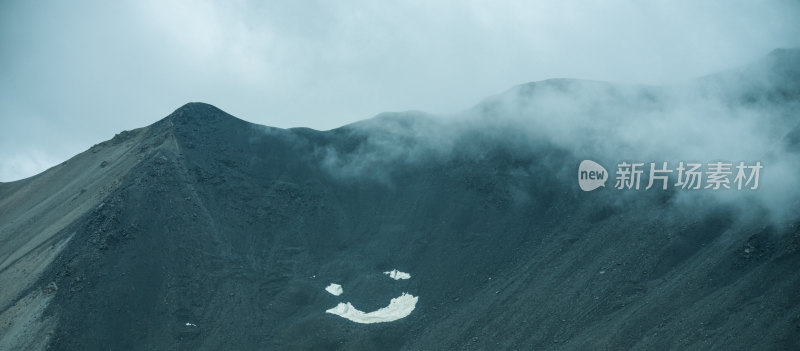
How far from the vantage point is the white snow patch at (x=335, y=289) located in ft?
222

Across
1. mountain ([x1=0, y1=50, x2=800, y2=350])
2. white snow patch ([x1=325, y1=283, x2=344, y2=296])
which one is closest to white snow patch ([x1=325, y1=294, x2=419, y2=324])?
mountain ([x1=0, y1=50, x2=800, y2=350])

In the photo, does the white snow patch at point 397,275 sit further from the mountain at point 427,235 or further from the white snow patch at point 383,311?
Answer: the white snow patch at point 383,311

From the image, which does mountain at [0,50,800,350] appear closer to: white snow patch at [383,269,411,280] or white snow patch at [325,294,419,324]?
white snow patch at [383,269,411,280]

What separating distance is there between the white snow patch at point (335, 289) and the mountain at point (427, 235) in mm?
531

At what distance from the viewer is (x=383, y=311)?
6372cm

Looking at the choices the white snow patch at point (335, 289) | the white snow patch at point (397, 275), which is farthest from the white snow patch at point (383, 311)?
the white snow patch at point (397, 275)

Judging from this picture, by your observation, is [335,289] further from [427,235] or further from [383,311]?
[427,235]

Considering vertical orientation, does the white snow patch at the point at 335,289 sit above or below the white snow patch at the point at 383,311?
above

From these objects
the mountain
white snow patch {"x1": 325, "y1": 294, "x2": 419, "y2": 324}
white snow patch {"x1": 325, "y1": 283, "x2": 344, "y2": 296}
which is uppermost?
the mountain

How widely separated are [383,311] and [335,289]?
249 inches

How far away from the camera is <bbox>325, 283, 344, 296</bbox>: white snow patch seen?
67625mm

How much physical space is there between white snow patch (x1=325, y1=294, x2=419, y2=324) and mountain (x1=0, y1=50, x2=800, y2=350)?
0.76 m

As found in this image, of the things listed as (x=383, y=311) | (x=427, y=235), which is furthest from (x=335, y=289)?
(x=427, y=235)

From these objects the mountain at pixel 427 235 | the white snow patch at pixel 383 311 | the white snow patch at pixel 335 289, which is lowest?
the white snow patch at pixel 383 311
